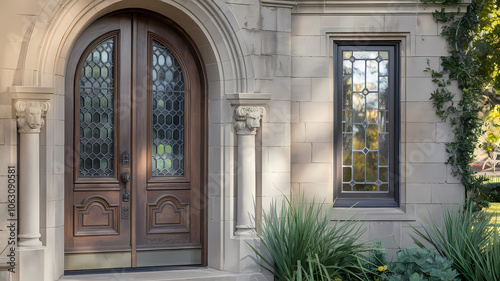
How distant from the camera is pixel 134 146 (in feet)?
21.1

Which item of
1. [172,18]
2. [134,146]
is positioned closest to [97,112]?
[134,146]

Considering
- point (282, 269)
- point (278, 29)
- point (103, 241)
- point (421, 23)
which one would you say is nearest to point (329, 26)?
point (278, 29)

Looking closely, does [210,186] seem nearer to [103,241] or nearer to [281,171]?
[281,171]

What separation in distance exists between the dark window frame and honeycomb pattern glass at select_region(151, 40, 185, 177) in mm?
1804

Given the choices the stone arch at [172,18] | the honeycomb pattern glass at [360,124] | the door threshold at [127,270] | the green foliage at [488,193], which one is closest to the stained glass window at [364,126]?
the honeycomb pattern glass at [360,124]

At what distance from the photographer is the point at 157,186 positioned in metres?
6.57

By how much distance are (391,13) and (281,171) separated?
2253mm

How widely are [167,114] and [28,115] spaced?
61.6 inches

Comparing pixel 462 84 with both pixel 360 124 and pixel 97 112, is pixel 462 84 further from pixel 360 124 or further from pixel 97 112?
pixel 97 112

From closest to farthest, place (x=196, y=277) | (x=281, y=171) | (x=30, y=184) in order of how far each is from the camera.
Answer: (x=30, y=184) → (x=196, y=277) → (x=281, y=171)

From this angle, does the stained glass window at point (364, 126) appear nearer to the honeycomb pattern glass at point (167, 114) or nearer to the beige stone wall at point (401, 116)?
the beige stone wall at point (401, 116)

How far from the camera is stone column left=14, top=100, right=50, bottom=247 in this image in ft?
18.5

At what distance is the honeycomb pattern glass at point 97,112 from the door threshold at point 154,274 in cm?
105

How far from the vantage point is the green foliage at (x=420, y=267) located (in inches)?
225
